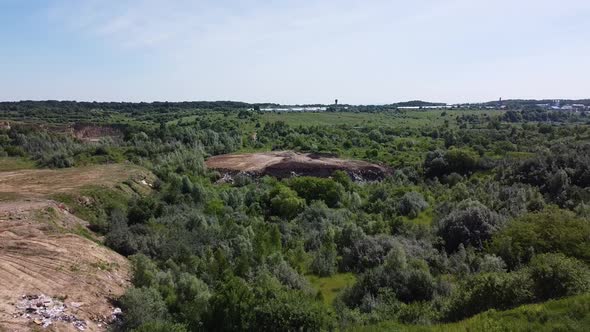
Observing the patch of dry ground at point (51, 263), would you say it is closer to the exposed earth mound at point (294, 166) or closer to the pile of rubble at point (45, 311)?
the pile of rubble at point (45, 311)

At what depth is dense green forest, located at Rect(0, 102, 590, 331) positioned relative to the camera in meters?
17.5

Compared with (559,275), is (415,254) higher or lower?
lower

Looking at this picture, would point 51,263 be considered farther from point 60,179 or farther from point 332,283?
point 60,179

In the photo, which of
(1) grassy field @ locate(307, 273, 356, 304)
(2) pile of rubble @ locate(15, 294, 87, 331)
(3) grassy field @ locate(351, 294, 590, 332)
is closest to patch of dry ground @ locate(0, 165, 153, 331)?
(2) pile of rubble @ locate(15, 294, 87, 331)

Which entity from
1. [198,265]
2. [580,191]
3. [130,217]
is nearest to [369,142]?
[580,191]

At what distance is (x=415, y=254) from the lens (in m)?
26.5

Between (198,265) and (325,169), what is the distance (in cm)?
3430

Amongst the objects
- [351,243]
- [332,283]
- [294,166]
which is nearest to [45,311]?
[332,283]

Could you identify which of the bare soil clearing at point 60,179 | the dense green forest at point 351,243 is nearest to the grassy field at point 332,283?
the dense green forest at point 351,243

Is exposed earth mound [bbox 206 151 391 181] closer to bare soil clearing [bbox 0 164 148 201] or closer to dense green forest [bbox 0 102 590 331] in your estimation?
dense green forest [bbox 0 102 590 331]

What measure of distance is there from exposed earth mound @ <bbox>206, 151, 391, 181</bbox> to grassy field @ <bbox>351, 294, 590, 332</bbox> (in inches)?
1482

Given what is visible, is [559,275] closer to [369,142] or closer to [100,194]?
[100,194]

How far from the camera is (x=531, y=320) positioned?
1578 centimetres

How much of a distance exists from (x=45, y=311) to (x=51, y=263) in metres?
4.10
